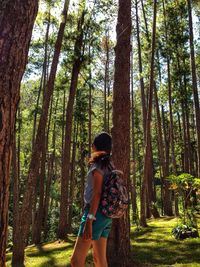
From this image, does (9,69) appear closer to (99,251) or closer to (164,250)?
(99,251)

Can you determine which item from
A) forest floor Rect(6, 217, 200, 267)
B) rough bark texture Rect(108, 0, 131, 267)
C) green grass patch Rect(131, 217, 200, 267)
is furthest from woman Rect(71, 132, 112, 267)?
→ green grass patch Rect(131, 217, 200, 267)

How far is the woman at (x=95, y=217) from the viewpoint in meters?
3.68

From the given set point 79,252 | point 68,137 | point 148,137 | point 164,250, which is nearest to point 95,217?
point 79,252

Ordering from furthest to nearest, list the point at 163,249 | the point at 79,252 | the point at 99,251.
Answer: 1. the point at 163,249
2. the point at 99,251
3. the point at 79,252

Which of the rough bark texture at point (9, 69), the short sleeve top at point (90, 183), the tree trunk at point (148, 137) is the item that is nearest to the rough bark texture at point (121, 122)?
the short sleeve top at point (90, 183)

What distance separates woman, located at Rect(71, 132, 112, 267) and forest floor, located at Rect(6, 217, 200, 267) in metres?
3.20

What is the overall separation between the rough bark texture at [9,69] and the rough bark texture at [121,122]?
4259 mm

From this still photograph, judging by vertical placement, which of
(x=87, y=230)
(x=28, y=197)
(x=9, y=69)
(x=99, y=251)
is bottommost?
(x=99, y=251)

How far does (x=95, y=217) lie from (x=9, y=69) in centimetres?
188

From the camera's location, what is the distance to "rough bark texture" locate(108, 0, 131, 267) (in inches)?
262

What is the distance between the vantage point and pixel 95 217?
12.3 feet

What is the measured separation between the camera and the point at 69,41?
1678cm

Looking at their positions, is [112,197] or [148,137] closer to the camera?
[112,197]

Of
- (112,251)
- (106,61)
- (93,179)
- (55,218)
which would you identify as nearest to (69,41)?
(106,61)
